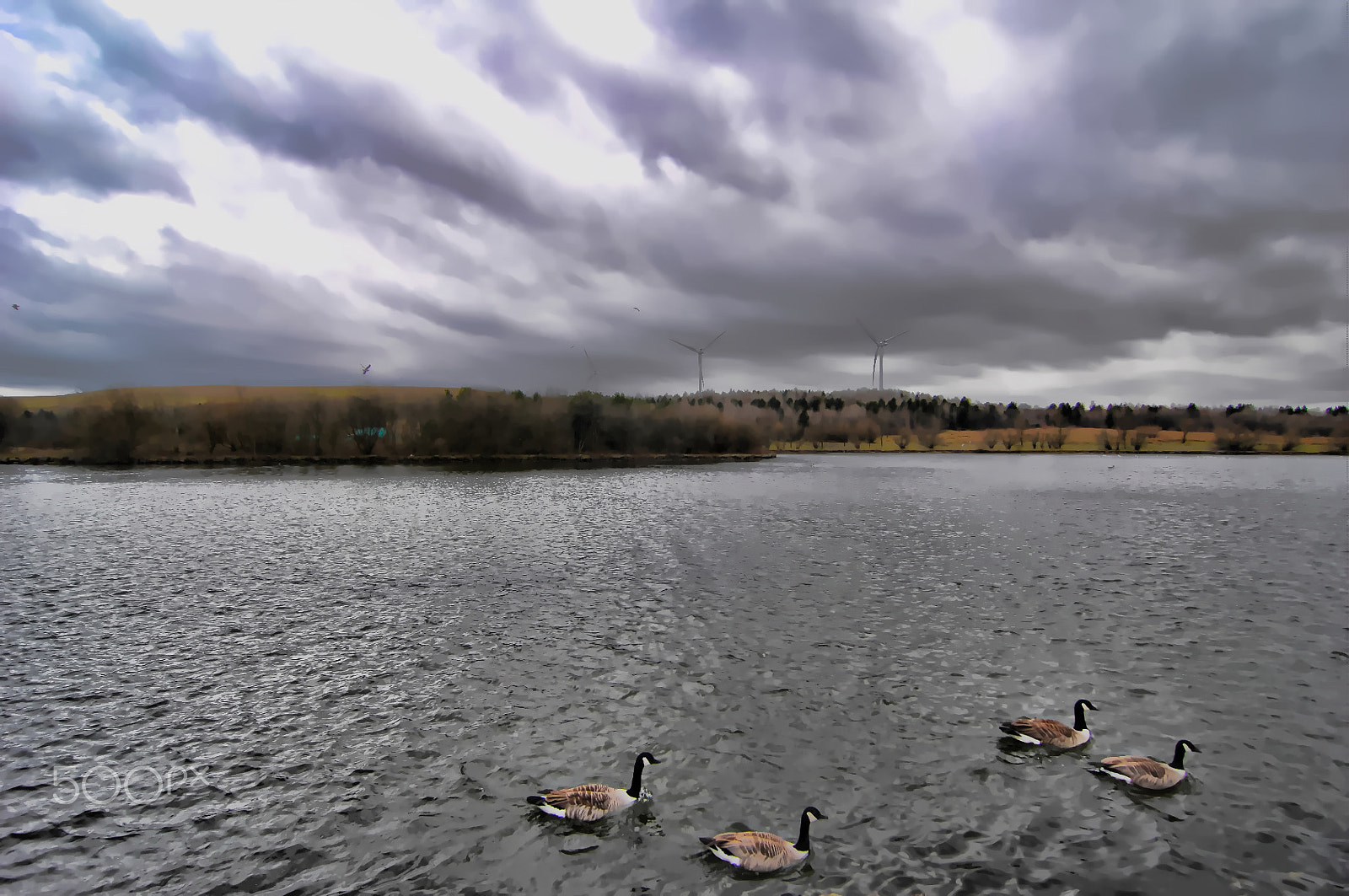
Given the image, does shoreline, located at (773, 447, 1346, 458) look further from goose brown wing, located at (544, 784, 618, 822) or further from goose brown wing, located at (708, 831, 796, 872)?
goose brown wing, located at (708, 831, 796, 872)

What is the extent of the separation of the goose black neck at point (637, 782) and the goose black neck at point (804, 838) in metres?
2.51

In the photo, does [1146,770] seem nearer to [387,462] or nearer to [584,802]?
[584,802]

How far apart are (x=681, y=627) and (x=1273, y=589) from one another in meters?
22.5

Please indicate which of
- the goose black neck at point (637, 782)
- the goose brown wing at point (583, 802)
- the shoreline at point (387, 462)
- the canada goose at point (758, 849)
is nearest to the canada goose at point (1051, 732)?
the canada goose at point (758, 849)

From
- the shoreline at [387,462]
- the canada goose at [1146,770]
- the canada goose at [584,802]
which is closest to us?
the canada goose at [584,802]

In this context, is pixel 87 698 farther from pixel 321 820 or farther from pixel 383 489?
pixel 383 489

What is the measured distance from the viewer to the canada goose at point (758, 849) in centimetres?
910

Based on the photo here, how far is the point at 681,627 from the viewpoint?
20312mm

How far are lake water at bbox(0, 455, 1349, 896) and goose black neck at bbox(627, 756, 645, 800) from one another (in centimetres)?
30

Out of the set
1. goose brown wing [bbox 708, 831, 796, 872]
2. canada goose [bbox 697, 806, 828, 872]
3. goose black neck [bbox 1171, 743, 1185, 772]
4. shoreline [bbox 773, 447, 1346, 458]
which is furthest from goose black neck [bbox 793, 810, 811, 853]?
shoreline [bbox 773, 447, 1346, 458]

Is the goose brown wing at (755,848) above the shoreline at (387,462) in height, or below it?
below

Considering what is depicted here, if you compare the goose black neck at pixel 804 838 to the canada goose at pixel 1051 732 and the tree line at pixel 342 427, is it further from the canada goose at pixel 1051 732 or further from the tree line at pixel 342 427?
the tree line at pixel 342 427

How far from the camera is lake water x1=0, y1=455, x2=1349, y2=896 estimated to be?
9500mm

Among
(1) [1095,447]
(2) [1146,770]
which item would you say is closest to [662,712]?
(2) [1146,770]
